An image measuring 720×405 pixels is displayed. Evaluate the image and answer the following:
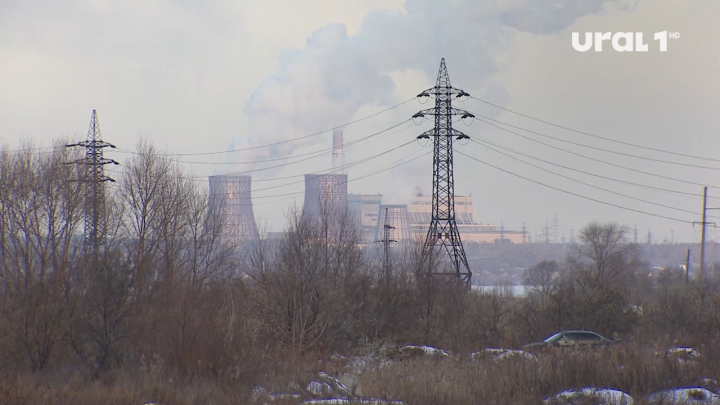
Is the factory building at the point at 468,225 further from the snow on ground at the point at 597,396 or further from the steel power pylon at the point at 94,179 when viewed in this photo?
the snow on ground at the point at 597,396

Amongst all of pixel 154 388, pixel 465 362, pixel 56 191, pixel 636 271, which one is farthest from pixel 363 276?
pixel 636 271

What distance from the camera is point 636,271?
60.5 m

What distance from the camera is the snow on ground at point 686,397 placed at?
24.7ft

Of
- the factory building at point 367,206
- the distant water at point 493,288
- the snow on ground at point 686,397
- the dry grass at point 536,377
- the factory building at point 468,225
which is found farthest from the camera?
the factory building at point 468,225

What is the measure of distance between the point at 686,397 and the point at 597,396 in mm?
1184

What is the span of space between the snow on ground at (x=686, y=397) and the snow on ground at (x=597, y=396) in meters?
0.31

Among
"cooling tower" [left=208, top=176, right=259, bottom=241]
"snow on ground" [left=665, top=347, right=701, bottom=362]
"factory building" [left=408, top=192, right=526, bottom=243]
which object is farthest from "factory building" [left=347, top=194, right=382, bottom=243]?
"snow on ground" [left=665, top=347, right=701, bottom=362]

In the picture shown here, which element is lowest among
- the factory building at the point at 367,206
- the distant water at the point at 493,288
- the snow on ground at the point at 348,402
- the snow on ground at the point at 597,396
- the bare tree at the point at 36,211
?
the distant water at the point at 493,288

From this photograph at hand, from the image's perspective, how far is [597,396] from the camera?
306 inches

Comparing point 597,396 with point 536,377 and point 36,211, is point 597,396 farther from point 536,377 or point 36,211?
point 36,211

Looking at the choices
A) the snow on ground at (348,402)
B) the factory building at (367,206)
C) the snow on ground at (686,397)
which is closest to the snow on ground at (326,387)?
the snow on ground at (348,402)

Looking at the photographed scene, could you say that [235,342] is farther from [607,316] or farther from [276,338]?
[607,316]

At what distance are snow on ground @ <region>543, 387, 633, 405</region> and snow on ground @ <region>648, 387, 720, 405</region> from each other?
31 centimetres

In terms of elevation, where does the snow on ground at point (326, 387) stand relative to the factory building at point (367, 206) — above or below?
below
